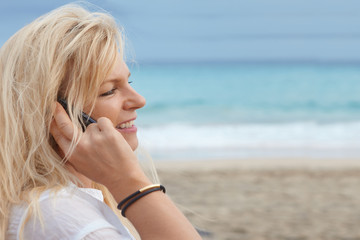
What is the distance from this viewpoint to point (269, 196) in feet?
28.6

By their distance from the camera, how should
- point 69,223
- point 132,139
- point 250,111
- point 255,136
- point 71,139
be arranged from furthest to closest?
point 250,111 < point 255,136 < point 132,139 < point 71,139 < point 69,223

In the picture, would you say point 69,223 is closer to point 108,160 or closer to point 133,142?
point 108,160

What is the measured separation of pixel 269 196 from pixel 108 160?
7.40 meters

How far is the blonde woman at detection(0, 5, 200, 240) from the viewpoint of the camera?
147cm

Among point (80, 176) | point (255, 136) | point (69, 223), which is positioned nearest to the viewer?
point (69, 223)

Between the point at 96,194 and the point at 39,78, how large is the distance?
385 millimetres

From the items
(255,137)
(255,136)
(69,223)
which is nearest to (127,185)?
(69,223)

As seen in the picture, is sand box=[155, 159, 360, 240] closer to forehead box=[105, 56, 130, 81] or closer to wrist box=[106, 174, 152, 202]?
forehead box=[105, 56, 130, 81]

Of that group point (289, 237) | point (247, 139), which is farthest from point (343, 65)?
point (289, 237)

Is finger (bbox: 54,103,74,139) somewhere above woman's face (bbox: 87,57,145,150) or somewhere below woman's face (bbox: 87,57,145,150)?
below

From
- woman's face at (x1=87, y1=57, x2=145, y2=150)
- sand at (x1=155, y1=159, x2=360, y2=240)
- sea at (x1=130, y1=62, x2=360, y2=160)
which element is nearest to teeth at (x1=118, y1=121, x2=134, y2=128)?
woman's face at (x1=87, y1=57, x2=145, y2=150)

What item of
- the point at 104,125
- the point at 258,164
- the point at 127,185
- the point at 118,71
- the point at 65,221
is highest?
the point at 118,71

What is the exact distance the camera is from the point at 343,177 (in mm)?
10609

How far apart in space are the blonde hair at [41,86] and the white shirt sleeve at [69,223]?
0.41ft
